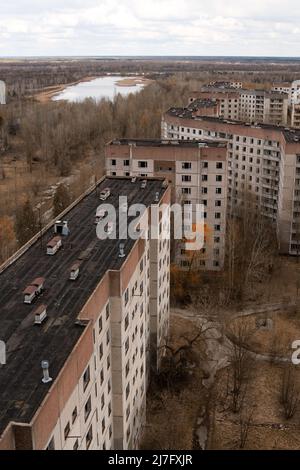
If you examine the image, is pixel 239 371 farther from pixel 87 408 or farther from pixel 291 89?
pixel 291 89

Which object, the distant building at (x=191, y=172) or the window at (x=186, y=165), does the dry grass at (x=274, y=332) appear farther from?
the window at (x=186, y=165)

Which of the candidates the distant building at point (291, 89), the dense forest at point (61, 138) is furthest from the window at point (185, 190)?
the distant building at point (291, 89)

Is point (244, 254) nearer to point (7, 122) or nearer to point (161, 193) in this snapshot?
point (161, 193)

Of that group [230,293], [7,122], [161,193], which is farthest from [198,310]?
[7,122]

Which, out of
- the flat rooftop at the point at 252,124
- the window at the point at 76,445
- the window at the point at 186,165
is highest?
the flat rooftop at the point at 252,124

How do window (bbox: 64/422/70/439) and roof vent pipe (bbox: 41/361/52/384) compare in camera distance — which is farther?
window (bbox: 64/422/70/439)

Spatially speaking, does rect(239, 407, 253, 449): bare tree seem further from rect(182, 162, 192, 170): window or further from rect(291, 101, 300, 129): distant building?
rect(291, 101, 300, 129): distant building

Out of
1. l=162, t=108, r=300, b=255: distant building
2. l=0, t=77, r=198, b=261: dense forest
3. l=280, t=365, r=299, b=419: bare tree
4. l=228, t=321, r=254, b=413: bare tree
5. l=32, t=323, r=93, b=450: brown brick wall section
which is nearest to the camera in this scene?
l=32, t=323, r=93, b=450: brown brick wall section

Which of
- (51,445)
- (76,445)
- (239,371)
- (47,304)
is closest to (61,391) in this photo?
(51,445)

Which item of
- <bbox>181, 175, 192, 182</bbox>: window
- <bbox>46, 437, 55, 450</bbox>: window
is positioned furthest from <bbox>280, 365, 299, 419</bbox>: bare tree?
<bbox>181, 175, 192, 182</bbox>: window
